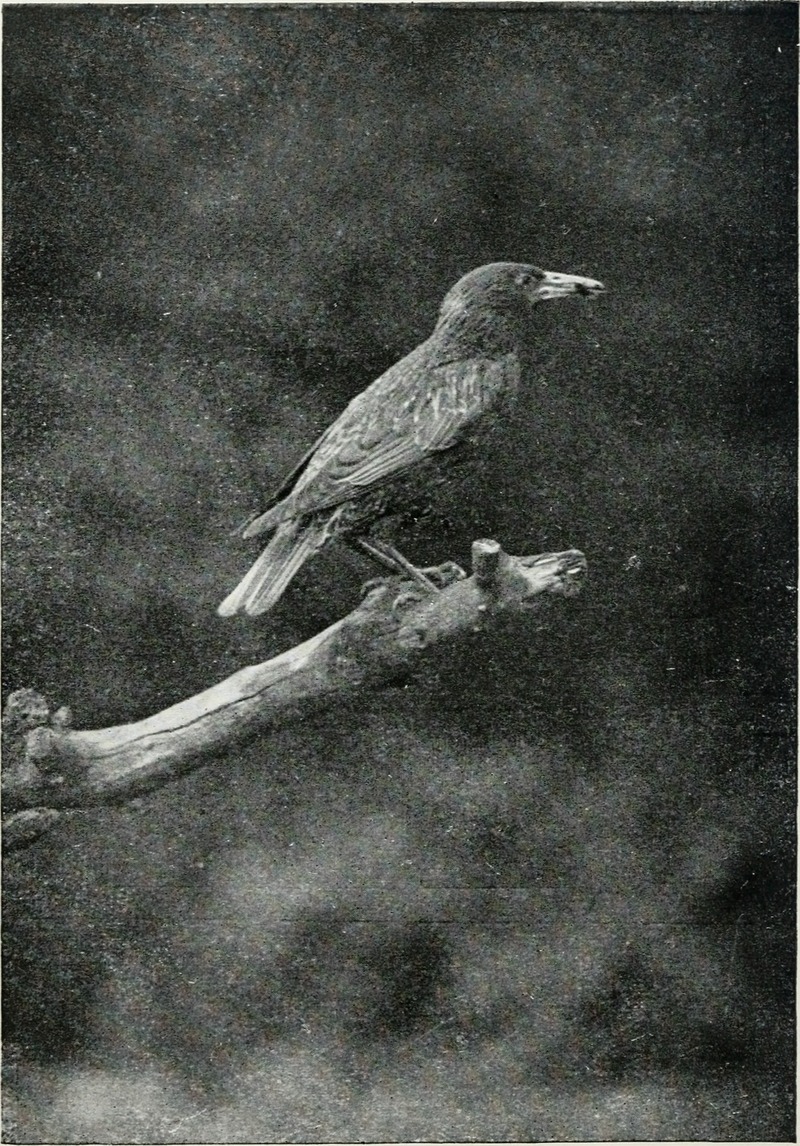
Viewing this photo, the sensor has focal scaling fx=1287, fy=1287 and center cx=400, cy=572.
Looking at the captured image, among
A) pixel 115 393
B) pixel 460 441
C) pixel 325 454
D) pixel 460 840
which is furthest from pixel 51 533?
pixel 460 840

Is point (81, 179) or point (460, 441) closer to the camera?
point (460, 441)

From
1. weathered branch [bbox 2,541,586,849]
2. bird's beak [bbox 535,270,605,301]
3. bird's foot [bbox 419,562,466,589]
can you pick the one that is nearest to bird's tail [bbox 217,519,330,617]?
weathered branch [bbox 2,541,586,849]

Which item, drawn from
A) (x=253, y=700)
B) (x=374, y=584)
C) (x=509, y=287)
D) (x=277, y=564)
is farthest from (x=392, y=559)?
(x=509, y=287)

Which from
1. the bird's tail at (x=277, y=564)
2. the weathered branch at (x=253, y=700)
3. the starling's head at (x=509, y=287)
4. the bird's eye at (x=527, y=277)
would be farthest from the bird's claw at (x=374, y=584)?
the bird's eye at (x=527, y=277)

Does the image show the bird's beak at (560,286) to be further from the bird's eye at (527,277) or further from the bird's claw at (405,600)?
the bird's claw at (405,600)

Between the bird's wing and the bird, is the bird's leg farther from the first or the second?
the bird's wing

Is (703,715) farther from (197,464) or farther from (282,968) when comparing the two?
(197,464)

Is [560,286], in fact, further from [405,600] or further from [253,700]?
[253,700]
